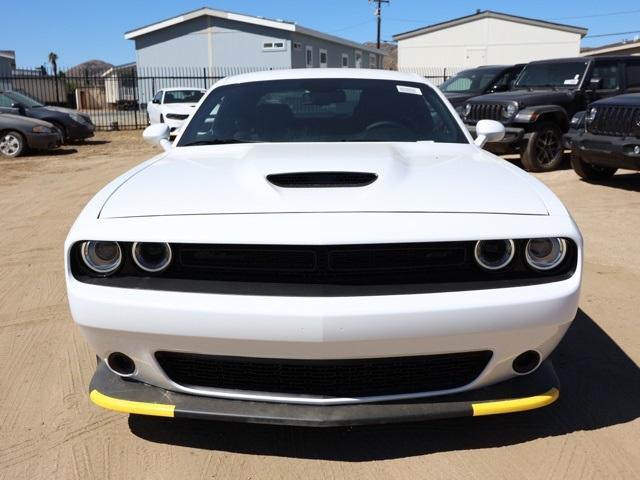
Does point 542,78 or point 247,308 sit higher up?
point 542,78

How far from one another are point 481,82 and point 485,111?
3428mm

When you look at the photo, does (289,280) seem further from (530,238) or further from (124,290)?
(530,238)

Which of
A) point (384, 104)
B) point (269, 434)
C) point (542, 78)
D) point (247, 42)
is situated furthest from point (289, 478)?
point (247, 42)

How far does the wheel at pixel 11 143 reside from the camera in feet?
43.5

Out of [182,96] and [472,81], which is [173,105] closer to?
[182,96]

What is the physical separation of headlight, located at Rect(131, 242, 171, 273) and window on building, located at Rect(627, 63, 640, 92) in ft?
35.5

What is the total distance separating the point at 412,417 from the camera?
229 centimetres

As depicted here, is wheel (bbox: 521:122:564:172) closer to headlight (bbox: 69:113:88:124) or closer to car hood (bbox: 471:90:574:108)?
car hood (bbox: 471:90:574:108)

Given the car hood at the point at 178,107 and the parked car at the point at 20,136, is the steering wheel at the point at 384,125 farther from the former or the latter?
the car hood at the point at 178,107

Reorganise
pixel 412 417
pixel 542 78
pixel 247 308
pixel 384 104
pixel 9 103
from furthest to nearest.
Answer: pixel 9 103 → pixel 542 78 → pixel 384 104 → pixel 412 417 → pixel 247 308

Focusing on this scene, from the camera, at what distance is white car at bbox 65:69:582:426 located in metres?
2.16

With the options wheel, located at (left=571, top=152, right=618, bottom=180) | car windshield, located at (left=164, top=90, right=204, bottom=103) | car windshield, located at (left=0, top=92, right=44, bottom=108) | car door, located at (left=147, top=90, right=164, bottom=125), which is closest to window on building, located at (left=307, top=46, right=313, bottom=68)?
car windshield, located at (left=164, top=90, right=204, bottom=103)

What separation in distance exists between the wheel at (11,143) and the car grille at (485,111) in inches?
374

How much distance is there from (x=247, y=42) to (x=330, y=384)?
104 feet
